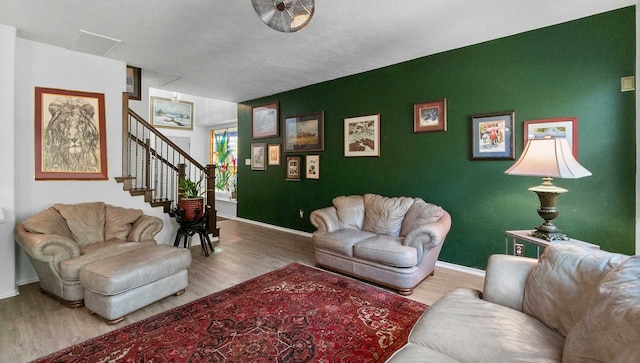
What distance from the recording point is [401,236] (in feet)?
11.4

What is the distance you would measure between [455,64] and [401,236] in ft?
7.29

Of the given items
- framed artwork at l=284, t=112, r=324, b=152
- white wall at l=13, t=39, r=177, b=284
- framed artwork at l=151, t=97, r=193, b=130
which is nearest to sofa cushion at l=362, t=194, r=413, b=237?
framed artwork at l=284, t=112, r=324, b=152

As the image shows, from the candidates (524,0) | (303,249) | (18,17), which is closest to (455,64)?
(524,0)

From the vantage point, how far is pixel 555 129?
9.57 feet

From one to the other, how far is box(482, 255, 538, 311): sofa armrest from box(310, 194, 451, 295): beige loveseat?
40.2 inches

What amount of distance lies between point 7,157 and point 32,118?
0.65m

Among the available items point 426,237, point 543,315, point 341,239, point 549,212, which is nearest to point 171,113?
point 341,239

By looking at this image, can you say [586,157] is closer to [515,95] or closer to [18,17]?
[515,95]

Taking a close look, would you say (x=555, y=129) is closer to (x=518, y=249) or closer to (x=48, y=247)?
(x=518, y=249)

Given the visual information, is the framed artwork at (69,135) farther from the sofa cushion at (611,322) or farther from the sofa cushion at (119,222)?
the sofa cushion at (611,322)

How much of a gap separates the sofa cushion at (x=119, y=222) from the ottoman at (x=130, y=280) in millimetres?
637

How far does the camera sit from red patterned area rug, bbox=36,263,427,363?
1.90 meters

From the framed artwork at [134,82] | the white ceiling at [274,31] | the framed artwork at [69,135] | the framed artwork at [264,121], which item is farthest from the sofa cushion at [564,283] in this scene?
the framed artwork at [134,82]

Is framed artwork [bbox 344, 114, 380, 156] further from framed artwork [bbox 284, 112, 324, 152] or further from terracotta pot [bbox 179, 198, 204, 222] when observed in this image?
terracotta pot [bbox 179, 198, 204, 222]
